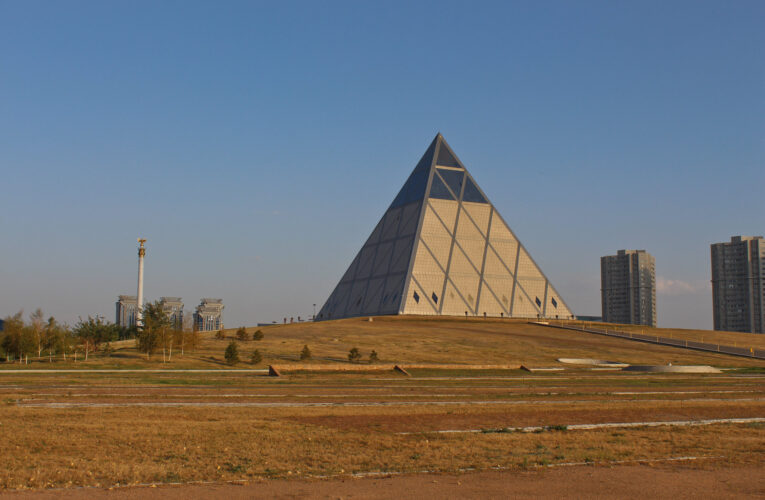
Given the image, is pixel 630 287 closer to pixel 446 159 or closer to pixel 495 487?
pixel 446 159

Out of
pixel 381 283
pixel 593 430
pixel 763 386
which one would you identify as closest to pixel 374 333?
pixel 381 283

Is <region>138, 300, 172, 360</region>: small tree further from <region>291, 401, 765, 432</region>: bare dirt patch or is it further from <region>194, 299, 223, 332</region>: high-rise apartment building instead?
<region>194, 299, 223, 332</region>: high-rise apartment building

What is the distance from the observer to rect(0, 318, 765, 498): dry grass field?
10.6m

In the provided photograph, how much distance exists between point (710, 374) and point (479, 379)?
15879 millimetres

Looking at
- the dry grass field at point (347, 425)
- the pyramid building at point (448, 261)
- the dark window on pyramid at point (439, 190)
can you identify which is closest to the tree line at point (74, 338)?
the dry grass field at point (347, 425)

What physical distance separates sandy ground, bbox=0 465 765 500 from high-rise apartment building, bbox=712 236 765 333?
13403 cm

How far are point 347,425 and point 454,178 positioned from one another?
236 feet

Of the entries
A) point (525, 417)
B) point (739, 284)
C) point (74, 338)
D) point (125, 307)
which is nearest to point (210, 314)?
point (125, 307)

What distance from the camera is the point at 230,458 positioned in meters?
11.1

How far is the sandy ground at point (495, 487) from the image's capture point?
875cm

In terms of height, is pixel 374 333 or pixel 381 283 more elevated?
pixel 381 283

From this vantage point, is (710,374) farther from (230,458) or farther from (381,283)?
(381,283)

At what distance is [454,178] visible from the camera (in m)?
85.4

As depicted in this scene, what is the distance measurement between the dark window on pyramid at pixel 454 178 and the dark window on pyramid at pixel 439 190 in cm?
83
